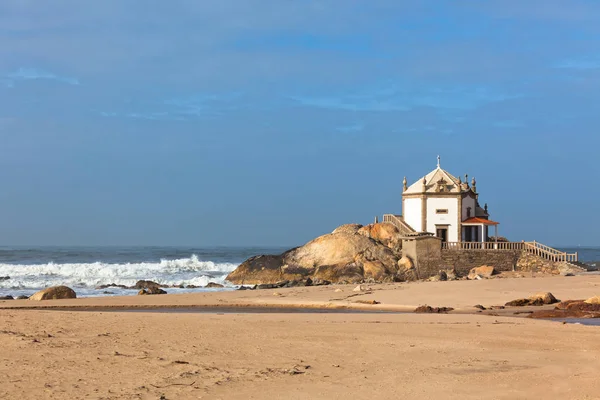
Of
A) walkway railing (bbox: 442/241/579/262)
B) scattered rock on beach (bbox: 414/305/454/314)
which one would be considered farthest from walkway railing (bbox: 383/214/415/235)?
scattered rock on beach (bbox: 414/305/454/314)

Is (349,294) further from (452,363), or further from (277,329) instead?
(452,363)

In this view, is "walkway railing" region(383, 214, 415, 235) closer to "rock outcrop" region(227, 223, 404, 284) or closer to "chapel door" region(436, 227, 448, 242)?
"rock outcrop" region(227, 223, 404, 284)

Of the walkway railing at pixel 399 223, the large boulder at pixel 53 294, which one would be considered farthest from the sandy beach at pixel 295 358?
the walkway railing at pixel 399 223

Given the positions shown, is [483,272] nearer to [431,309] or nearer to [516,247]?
[516,247]

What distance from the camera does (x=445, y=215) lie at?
48.8 meters

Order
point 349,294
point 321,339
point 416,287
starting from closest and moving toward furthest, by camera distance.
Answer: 1. point 321,339
2. point 349,294
3. point 416,287

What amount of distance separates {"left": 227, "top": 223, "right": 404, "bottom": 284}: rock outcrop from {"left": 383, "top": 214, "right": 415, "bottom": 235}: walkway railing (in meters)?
0.45

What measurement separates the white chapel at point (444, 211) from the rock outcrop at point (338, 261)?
192cm

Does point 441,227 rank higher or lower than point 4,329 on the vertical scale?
higher

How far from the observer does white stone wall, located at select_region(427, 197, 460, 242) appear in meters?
48.6

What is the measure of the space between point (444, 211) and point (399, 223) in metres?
3.30

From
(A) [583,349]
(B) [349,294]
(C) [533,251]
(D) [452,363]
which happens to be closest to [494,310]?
(B) [349,294]

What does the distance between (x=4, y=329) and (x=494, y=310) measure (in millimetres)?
14868

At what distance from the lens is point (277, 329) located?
1581 cm
